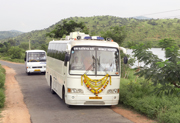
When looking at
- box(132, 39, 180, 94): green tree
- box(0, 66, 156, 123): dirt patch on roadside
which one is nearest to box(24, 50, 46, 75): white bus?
box(0, 66, 156, 123): dirt patch on roadside

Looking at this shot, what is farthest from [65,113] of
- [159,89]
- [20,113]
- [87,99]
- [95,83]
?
[159,89]

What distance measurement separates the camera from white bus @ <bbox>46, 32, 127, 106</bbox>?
10438 millimetres

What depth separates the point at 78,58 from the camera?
10625 millimetres

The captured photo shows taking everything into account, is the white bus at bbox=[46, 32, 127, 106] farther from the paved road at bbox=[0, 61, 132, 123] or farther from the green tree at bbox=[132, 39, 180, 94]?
the green tree at bbox=[132, 39, 180, 94]

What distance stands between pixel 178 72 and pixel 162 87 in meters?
0.87

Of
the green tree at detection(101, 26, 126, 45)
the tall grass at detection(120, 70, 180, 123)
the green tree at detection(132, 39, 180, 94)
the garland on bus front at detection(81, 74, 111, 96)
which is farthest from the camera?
the green tree at detection(101, 26, 126, 45)

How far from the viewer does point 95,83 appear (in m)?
10.5

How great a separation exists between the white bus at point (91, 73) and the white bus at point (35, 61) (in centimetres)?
1528

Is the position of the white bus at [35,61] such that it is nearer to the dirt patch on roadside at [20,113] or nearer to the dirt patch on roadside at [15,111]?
the dirt patch on roadside at [15,111]

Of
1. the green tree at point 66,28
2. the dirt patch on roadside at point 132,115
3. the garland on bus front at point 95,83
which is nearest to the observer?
the dirt patch on roadside at point 132,115

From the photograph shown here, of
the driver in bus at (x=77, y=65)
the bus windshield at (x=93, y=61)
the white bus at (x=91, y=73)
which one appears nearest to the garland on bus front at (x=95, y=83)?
the white bus at (x=91, y=73)

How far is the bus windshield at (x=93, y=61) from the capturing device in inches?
416

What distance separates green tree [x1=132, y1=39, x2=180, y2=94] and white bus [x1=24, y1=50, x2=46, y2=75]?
15.9m

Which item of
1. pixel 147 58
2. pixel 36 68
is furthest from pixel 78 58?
pixel 36 68
